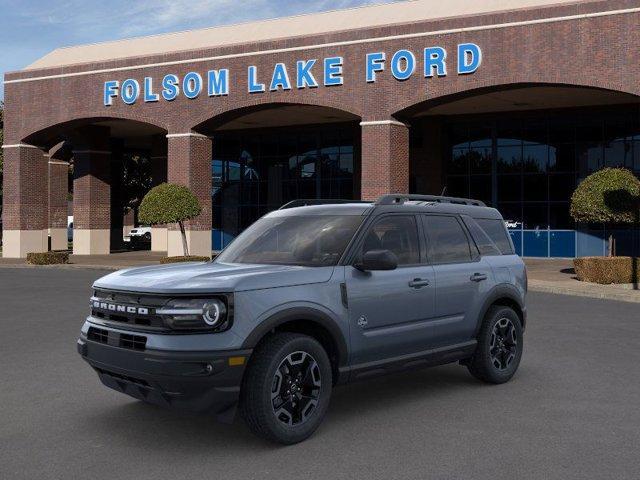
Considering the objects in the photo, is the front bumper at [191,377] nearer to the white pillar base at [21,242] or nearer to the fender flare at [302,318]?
the fender flare at [302,318]

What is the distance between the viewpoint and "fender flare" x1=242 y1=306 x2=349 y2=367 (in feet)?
18.1

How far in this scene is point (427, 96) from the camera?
89.8 ft

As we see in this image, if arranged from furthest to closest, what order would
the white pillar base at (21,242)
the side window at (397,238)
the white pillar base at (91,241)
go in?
the white pillar base at (91,241)
the white pillar base at (21,242)
the side window at (397,238)

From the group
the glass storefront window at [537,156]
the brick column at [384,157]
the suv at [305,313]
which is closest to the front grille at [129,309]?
the suv at [305,313]

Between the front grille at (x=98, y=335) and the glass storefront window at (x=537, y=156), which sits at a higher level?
the glass storefront window at (x=537, y=156)

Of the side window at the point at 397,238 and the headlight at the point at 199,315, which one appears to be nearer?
the headlight at the point at 199,315

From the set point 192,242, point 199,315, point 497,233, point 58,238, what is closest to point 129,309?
point 199,315

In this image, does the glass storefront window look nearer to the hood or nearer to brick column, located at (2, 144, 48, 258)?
brick column, located at (2, 144, 48, 258)

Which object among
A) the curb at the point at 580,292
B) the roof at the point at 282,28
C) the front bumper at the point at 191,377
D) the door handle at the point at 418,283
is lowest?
the curb at the point at 580,292

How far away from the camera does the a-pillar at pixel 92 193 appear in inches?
1576

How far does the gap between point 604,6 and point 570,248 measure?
1233 centimetres

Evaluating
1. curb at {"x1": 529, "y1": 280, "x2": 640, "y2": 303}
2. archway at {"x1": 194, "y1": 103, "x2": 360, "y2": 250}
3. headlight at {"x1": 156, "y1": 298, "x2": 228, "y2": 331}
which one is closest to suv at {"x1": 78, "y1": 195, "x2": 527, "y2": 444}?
headlight at {"x1": 156, "y1": 298, "x2": 228, "y2": 331}

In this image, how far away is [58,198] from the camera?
42.6 m

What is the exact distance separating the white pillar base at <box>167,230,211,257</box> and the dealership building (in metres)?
0.13
